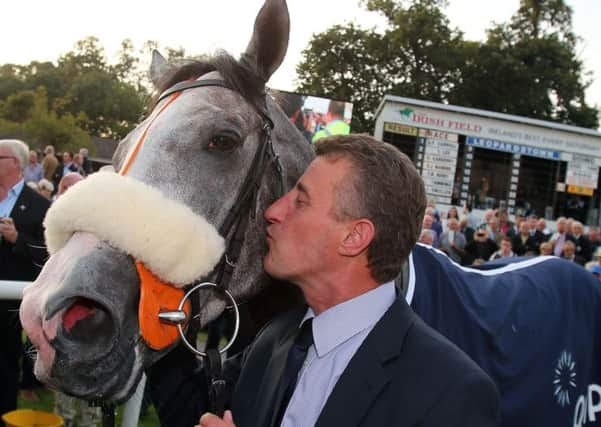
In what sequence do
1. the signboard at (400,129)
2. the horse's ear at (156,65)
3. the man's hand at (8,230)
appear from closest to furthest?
1. the horse's ear at (156,65)
2. the man's hand at (8,230)
3. the signboard at (400,129)

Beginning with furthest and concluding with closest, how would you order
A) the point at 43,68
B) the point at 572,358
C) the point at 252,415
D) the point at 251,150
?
the point at 43,68 → the point at 572,358 → the point at 251,150 → the point at 252,415

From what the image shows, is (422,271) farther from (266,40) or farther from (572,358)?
(266,40)

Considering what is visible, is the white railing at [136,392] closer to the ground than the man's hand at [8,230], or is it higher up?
closer to the ground

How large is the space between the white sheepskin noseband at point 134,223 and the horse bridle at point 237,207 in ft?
0.48

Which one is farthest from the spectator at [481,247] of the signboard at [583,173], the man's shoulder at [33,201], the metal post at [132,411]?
the signboard at [583,173]

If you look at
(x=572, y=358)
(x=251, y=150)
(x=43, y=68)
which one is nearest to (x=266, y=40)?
(x=251, y=150)

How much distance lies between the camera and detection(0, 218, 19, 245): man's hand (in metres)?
4.43

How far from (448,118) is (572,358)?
52.2 ft

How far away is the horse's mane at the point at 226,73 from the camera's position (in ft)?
7.27

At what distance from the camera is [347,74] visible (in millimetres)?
38688

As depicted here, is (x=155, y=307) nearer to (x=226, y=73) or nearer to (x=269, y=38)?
(x=226, y=73)

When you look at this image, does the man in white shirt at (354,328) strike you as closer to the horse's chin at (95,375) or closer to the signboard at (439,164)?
the horse's chin at (95,375)

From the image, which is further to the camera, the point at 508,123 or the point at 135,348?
the point at 508,123

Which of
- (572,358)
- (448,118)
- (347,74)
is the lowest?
(572,358)
